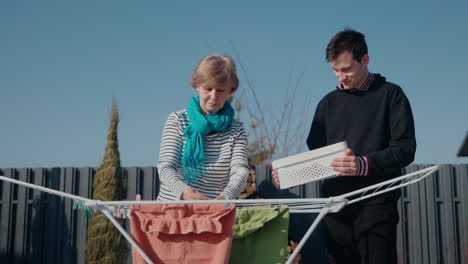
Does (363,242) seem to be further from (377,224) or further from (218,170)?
(218,170)

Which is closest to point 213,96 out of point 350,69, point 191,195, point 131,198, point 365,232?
point 191,195

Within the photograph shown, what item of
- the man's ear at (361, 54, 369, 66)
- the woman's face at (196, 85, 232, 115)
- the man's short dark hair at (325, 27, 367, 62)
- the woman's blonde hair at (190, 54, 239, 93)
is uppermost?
the man's short dark hair at (325, 27, 367, 62)

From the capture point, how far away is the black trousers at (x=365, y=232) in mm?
2627

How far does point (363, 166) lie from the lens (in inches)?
99.9

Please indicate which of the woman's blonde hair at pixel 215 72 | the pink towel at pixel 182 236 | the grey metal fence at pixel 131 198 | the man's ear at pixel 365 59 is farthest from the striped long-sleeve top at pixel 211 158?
the grey metal fence at pixel 131 198

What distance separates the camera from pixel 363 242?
268 centimetres

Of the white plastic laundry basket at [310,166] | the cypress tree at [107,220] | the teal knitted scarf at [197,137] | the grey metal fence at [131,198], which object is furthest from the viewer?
the grey metal fence at [131,198]

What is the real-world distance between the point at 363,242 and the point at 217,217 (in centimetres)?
94

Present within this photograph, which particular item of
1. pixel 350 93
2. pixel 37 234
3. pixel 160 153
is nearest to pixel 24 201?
pixel 37 234

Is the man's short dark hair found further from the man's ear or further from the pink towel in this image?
the pink towel

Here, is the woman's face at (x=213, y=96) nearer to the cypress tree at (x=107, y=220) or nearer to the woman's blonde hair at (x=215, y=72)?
the woman's blonde hair at (x=215, y=72)

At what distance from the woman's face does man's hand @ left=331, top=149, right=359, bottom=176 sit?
2.31 ft

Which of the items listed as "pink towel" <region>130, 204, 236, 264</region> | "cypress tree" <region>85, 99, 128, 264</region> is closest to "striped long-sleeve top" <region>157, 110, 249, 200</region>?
"pink towel" <region>130, 204, 236, 264</region>

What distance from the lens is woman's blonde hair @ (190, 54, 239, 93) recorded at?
2680 mm
